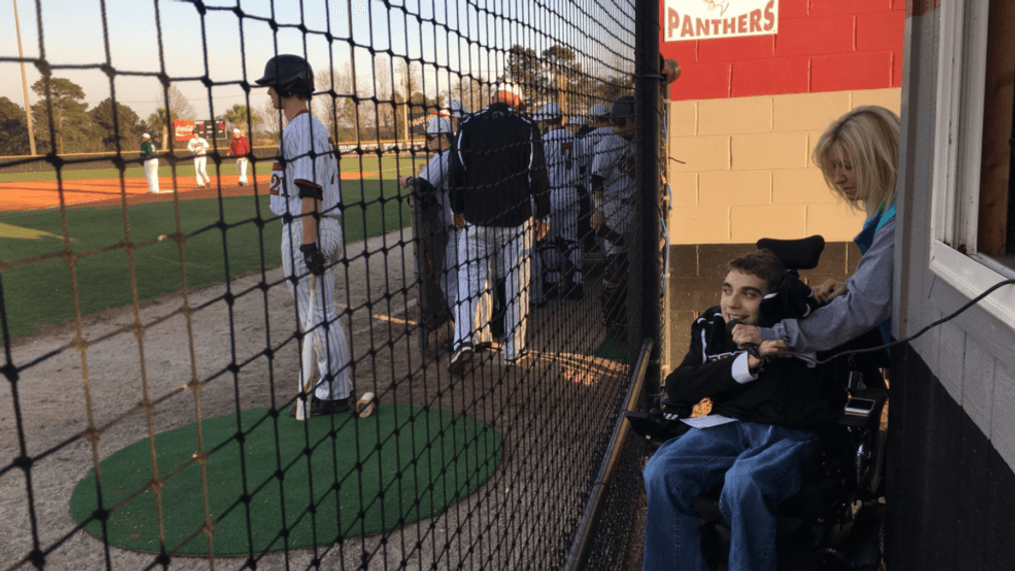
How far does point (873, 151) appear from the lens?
2.50 metres

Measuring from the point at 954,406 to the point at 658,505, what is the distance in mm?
929

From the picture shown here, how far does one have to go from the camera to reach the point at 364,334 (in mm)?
6527

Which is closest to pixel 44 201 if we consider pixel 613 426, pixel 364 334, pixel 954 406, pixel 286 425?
pixel 364 334

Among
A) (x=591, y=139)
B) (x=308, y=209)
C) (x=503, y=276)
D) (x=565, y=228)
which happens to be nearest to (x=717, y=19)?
(x=591, y=139)

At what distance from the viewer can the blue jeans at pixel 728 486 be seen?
2.20m

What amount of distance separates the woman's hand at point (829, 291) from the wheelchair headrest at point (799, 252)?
0.29 ft

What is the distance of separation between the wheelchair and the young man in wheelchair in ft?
0.16

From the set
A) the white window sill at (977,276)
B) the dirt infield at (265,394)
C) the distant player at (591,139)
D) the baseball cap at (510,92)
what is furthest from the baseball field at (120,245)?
the white window sill at (977,276)

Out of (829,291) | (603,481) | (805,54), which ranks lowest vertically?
(603,481)

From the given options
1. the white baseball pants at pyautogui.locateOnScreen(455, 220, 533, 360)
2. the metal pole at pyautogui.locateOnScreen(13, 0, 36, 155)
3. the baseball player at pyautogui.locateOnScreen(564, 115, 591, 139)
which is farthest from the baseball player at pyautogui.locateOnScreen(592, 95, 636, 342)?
the metal pole at pyautogui.locateOnScreen(13, 0, 36, 155)

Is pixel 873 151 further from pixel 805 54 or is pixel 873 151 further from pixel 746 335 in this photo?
pixel 805 54

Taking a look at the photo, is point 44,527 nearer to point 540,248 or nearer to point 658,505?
point 658,505

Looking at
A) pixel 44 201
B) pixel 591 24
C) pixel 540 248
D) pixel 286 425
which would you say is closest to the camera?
→ pixel 591 24

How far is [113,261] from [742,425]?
11003mm
